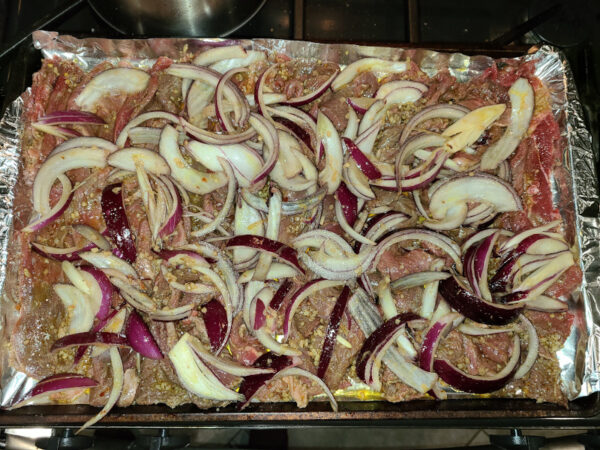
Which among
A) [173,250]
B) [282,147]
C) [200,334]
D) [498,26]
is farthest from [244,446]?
[498,26]

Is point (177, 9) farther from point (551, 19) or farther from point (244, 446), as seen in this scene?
point (244, 446)

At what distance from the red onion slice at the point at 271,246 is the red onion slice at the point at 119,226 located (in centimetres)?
57

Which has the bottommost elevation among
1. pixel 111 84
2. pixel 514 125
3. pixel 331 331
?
pixel 331 331

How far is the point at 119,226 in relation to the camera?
267 cm

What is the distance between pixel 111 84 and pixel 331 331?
6.40 feet

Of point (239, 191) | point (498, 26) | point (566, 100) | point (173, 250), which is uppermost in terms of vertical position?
point (498, 26)

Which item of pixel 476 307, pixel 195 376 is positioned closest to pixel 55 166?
pixel 195 376

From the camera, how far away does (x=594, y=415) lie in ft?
8.36

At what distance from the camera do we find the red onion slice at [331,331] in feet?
8.50

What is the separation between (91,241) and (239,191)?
0.88m

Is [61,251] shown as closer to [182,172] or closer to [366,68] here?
[182,172]

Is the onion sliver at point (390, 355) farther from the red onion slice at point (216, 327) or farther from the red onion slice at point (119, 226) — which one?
the red onion slice at point (119, 226)

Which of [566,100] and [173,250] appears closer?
[173,250]

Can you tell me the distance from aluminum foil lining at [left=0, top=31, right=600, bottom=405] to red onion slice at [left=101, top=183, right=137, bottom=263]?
0.59 metres
